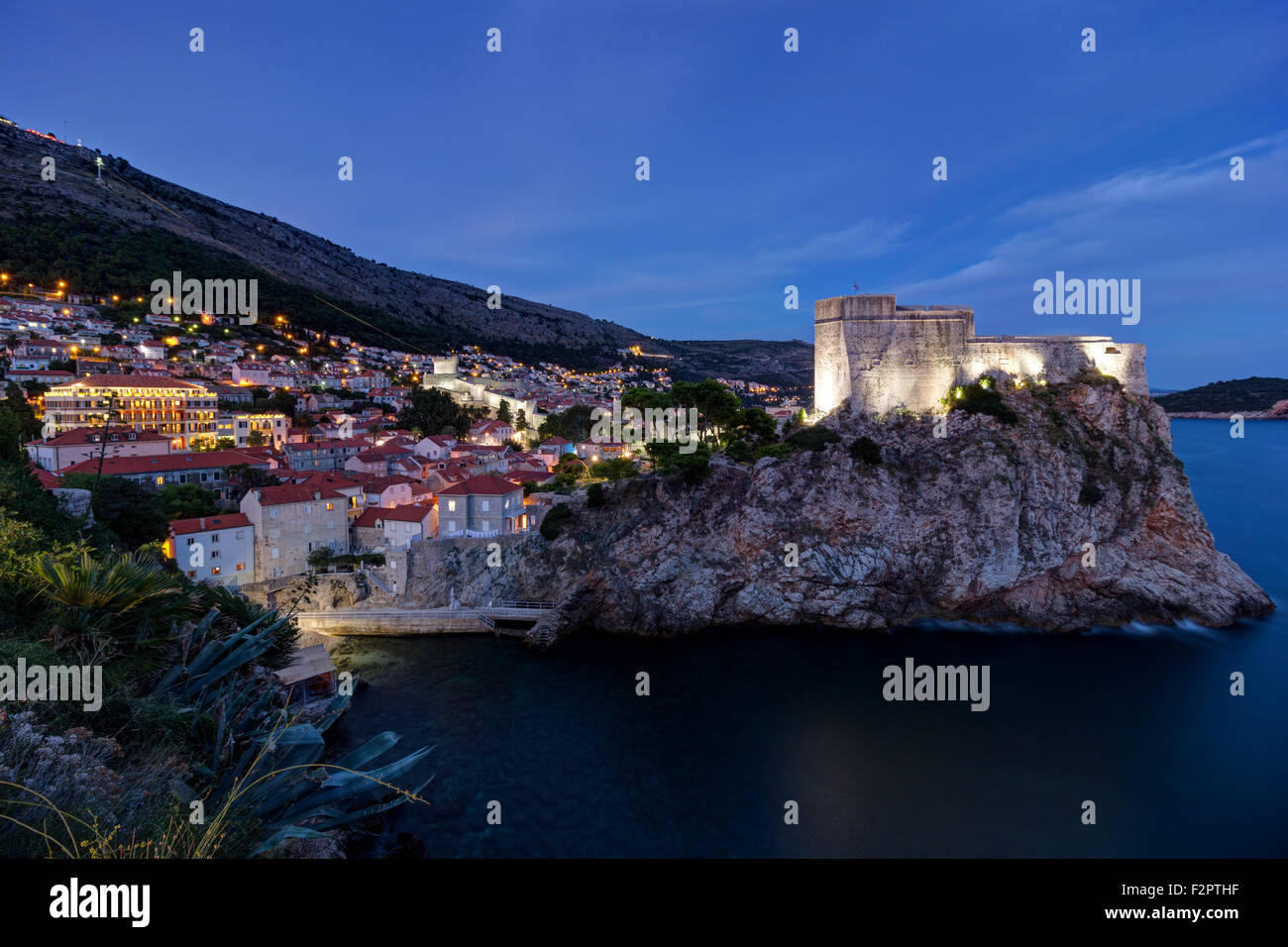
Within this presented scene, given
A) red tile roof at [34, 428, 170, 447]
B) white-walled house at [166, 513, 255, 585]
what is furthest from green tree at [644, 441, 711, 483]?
red tile roof at [34, 428, 170, 447]

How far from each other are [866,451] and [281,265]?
112m

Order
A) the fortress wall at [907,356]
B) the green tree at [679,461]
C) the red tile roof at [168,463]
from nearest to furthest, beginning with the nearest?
1. the red tile roof at [168,463]
2. the green tree at [679,461]
3. the fortress wall at [907,356]

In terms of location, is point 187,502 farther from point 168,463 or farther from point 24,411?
point 24,411

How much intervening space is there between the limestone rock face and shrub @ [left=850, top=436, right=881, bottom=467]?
0.99 feet

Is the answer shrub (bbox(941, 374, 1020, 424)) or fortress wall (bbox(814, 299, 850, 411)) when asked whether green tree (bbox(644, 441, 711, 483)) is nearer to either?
fortress wall (bbox(814, 299, 850, 411))

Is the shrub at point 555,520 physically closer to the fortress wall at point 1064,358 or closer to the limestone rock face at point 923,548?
the limestone rock face at point 923,548

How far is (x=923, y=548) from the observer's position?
24.8 m

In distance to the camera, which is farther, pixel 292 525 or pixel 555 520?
pixel 555 520

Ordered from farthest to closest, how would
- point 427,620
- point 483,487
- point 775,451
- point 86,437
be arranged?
point 86,437, point 775,451, point 483,487, point 427,620

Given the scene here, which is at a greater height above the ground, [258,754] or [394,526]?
[394,526]

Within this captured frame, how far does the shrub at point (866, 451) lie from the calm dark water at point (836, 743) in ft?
26.1

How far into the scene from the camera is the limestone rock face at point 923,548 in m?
24.1

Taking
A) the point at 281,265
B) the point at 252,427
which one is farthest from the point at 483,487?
the point at 281,265

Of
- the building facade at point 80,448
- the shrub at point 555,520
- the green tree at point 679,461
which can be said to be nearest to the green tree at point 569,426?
the green tree at point 679,461
